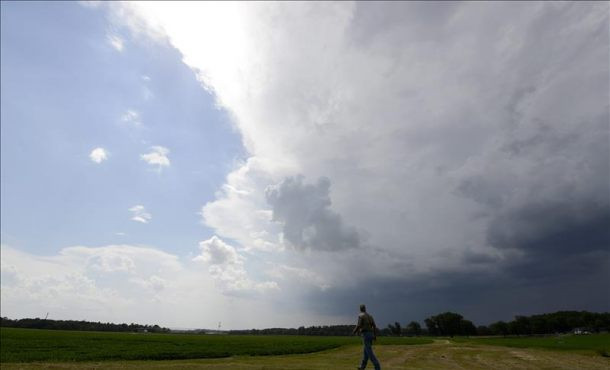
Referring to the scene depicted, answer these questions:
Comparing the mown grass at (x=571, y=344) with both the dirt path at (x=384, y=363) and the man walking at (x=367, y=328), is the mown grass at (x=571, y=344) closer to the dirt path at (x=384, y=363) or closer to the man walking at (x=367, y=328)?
the dirt path at (x=384, y=363)

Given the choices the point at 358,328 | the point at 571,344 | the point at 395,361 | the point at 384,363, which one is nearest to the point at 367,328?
the point at 358,328

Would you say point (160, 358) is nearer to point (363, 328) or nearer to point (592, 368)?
point (363, 328)

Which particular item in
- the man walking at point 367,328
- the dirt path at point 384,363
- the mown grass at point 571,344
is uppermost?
the mown grass at point 571,344

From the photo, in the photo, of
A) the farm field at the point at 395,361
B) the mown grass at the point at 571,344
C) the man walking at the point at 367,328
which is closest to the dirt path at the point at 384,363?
the farm field at the point at 395,361

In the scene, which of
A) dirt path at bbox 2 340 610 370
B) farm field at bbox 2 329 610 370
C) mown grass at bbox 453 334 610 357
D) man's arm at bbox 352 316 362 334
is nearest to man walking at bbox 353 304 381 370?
man's arm at bbox 352 316 362 334

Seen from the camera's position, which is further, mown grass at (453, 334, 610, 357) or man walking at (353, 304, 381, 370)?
mown grass at (453, 334, 610, 357)

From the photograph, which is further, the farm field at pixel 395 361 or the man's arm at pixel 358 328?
the farm field at pixel 395 361

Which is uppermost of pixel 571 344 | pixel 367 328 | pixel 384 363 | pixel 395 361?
pixel 571 344

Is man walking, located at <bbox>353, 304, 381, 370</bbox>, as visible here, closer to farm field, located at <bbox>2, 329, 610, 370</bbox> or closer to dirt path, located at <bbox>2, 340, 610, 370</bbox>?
dirt path, located at <bbox>2, 340, 610, 370</bbox>

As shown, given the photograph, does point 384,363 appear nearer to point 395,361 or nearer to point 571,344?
point 395,361

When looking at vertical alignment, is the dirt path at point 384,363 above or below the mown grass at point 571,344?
below

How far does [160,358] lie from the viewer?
36.9 m

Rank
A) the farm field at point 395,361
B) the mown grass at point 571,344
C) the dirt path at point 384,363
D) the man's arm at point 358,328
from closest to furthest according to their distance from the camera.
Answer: the man's arm at point 358,328 → the dirt path at point 384,363 → the farm field at point 395,361 → the mown grass at point 571,344

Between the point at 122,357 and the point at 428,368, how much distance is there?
26.4 meters
